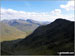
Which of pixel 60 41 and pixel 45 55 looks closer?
pixel 45 55

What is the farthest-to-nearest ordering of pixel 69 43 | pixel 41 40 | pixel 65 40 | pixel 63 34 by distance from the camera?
pixel 41 40, pixel 63 34, pixel 65 40, pixel 69 43

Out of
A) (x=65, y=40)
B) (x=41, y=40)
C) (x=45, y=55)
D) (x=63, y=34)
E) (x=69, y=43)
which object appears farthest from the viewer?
(x=41, y=40)

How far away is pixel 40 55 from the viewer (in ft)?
182

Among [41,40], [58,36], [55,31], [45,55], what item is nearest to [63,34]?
[58,36]

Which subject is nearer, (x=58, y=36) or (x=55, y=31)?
(x=58, y=36)

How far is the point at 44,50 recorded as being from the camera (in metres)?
62.1

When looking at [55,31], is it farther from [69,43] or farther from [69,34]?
[69,43]

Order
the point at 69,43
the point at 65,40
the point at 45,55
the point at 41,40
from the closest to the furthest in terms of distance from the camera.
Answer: the point at 45,55
the point at 69,43
the point at 65,40
the point at 41,40

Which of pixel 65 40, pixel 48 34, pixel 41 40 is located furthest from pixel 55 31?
pixel 65 40

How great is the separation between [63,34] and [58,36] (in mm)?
2737

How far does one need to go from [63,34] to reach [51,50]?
14132 mm

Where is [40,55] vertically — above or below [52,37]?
below

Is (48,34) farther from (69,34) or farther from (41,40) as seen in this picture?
(69,34)

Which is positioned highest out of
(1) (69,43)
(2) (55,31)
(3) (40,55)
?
(2) (55,31)
